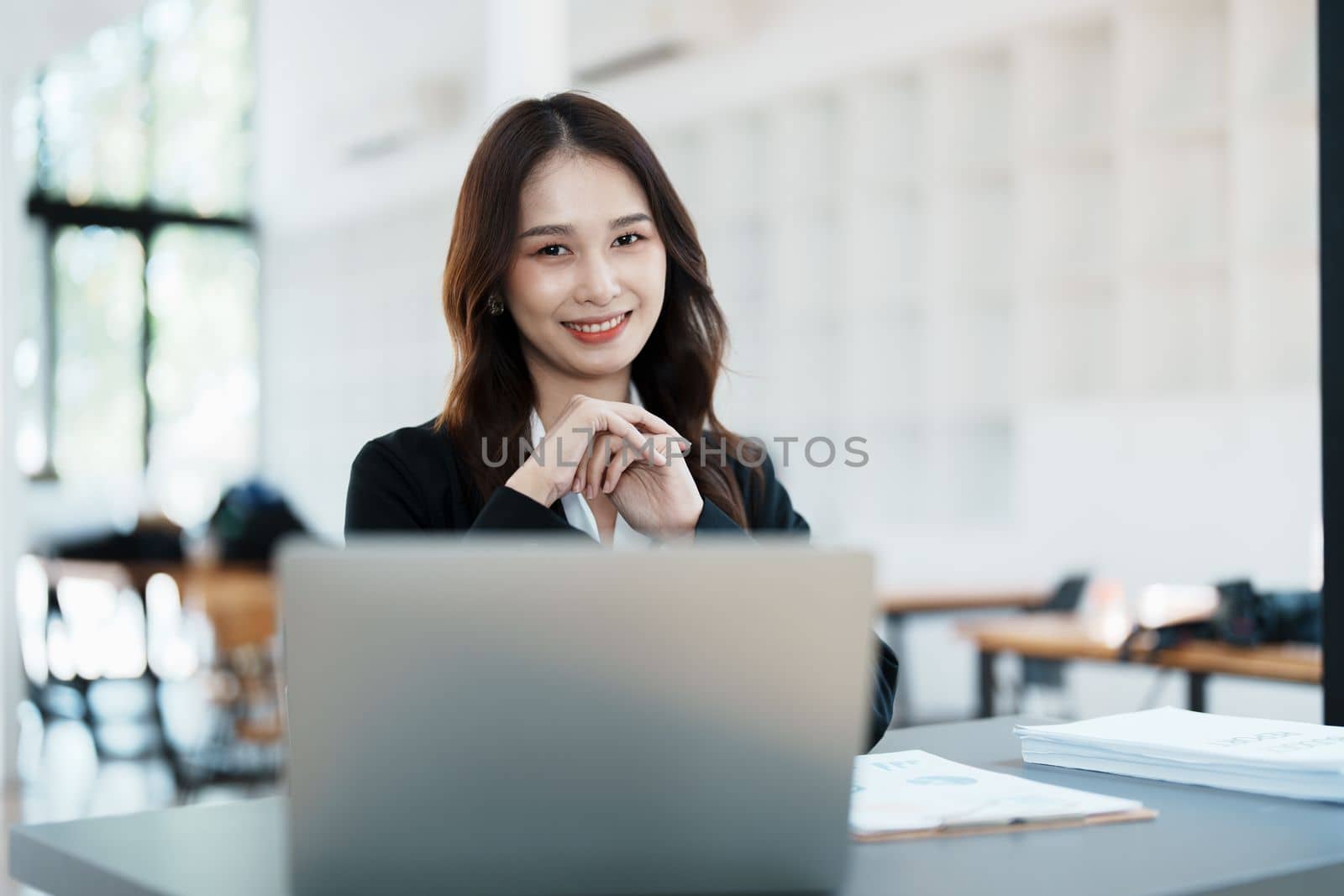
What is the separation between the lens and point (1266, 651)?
3438 millimetres

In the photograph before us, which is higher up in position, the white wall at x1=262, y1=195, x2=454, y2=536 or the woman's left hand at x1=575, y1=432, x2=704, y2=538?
the white wall at x1=262, y1=195, x2=454, y2=536

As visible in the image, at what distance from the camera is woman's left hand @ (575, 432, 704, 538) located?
144cm

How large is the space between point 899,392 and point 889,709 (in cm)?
523

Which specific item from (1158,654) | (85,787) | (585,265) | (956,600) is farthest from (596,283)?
(85,787)

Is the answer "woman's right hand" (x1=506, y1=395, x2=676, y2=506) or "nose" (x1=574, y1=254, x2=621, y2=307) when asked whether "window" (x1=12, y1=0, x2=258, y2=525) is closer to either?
"nose" (x1=574, y1=254, x2=621, y2=307)

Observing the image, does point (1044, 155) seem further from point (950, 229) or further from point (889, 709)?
point (889, 709)

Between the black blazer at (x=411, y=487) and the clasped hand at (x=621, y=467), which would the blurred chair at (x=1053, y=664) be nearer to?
the black blazer at (x=411, y=487)

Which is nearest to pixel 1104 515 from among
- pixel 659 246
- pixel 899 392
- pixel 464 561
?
pixel 899 392

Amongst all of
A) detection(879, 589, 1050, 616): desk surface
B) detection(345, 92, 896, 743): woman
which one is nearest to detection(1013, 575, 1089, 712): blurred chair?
detection(879, 589, 1050, 616): desk surface

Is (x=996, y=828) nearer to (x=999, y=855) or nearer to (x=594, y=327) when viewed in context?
(x=999, y=855)

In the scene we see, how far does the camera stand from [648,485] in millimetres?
1486

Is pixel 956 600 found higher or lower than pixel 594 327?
lower

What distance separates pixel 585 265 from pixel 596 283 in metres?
0.03

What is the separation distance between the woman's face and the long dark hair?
2 centimetres
